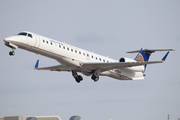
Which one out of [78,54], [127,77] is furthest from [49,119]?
[78,54]

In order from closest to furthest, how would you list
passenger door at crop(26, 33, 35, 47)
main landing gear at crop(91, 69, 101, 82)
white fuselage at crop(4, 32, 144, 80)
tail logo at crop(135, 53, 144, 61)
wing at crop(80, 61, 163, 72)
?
white fuselage at crop(4, 32, 144, 80) < passenger door at crop(26, 33, 35, 47) < wing at crop(80, 61, 163, 72) < main landing gear at crop(91, 69, 101, 82) < tail logo at crop(135, 53, 144, 61)

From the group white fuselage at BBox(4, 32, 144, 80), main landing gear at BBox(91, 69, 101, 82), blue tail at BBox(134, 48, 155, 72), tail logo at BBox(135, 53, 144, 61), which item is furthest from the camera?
blue tail at BBox(134, 48, 155, 72)

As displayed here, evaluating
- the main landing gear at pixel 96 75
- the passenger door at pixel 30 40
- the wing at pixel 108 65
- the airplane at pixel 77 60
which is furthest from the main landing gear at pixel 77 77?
the passenger door at pixel 30 40

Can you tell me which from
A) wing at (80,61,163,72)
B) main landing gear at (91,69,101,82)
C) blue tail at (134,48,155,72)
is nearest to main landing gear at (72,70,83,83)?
main landing gear at (91,69,101,82)

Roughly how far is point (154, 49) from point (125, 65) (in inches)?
251

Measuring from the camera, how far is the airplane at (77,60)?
27047mm

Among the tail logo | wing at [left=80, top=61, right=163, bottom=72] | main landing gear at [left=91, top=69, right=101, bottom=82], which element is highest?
the tail logo

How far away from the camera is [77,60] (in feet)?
96.4

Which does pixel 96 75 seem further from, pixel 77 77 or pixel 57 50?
pixel 57 50

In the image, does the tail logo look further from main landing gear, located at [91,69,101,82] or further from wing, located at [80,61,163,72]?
main landing gear, located at [91,69,101,82]

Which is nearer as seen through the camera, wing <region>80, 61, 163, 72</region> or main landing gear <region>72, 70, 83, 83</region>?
wing <region>80, 61, 163, 72</region>

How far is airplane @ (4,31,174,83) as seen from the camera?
2705 cm

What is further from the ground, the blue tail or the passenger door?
the blue tail

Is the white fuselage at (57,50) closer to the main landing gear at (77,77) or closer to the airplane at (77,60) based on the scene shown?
the airplane at (77,60)
